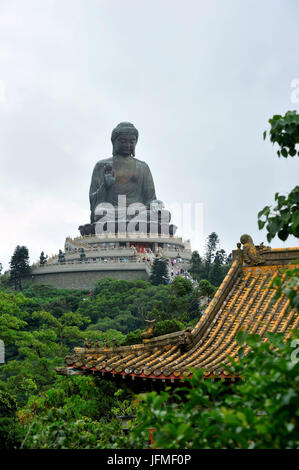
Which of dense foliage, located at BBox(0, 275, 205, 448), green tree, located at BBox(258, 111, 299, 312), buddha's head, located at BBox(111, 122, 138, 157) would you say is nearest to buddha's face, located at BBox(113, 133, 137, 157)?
buddha's head, located at BBox(111, 122, 138, 157)

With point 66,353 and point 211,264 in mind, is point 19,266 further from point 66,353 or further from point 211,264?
point 66,353

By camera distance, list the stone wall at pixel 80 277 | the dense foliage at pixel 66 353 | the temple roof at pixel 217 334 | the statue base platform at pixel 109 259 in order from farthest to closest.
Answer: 1. the statue base platform at pixel 109 259
2. the stone wall at pixel 80 277
3. the temple roof at pixel 217 334
4. the dense foliage at pixel 66 353

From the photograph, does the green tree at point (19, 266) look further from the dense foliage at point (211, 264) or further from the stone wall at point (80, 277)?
the dense foliage at point (211, 264)

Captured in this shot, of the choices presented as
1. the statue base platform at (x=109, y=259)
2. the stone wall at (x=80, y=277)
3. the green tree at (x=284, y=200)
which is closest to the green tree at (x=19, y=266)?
the statue base platform at (x=109, y=259)

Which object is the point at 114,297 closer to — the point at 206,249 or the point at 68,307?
the point at 68,307

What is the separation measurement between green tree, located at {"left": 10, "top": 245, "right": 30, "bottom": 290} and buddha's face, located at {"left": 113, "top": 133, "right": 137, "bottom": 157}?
1064cm

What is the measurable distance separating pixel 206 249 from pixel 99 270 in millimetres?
9283

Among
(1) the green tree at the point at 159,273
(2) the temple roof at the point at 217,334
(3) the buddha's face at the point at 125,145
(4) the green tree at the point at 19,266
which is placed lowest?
(2) the temple roof at the point at 217,334

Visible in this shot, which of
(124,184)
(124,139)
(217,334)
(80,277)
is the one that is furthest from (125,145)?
(217,334)

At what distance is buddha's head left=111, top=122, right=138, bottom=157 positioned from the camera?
1892 inches

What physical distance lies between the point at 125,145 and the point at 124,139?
53 centimetres

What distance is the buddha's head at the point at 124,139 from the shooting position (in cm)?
4806

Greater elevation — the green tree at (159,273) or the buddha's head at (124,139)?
the buddha's head at (124,139)

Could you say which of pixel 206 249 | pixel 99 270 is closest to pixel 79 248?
pixel 99 270
